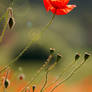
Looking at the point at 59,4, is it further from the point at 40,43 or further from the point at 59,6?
the point at 40,43

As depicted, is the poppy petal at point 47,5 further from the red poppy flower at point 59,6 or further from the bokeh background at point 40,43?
the bokeh background at point 40,43

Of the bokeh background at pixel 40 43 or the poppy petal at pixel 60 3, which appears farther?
the bokeh background at pixel 40 43

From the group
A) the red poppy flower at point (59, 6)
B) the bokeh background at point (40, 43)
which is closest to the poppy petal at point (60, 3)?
the red poppy flower at point (59, 6)

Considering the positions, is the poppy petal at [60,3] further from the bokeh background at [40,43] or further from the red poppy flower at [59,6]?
the bokeh background at [40,43]

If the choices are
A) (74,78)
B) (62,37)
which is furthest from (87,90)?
(62,37)

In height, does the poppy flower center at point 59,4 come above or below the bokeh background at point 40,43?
above

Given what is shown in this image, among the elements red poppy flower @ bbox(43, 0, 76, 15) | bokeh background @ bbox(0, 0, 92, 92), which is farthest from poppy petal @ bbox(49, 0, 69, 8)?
bokeh background @ bbox(0, 0, 92, 92)

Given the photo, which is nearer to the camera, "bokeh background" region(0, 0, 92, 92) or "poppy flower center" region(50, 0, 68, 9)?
"poppy flower center" region(50, 0, 68, 9)

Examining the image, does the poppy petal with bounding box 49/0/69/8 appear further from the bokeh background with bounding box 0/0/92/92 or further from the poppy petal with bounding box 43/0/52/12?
the bokeh background with bounding box 0/0/92/92

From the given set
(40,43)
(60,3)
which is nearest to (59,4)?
(60,3)

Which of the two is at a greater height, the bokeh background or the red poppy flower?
the red poppy flower

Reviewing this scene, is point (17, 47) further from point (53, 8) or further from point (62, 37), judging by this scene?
point (53, 8)
